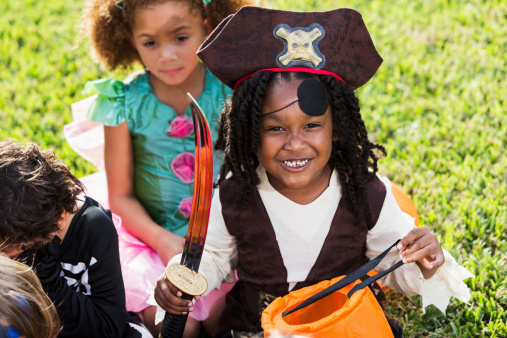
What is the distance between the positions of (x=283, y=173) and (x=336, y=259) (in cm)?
39

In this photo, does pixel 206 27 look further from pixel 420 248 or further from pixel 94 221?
pixel 420 248

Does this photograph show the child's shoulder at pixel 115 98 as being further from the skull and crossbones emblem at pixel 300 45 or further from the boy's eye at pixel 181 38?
the skull and crossbones emblem at pixel 300 45

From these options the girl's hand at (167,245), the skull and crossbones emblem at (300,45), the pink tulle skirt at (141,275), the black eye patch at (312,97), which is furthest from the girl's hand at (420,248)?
the girl's hand at (167,245)

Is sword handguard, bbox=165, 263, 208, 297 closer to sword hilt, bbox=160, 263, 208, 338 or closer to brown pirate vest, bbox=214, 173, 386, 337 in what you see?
sword hilt, bbox=160, 263, 208, 338

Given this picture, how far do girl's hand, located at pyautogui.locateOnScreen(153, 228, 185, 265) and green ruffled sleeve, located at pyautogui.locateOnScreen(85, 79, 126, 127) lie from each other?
547mm

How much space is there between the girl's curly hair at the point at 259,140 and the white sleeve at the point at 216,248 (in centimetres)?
11

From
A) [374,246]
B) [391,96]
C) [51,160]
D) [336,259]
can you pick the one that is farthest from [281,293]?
[391,96]

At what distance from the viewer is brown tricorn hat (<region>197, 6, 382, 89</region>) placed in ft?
6.33

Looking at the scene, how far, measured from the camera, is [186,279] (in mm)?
1945

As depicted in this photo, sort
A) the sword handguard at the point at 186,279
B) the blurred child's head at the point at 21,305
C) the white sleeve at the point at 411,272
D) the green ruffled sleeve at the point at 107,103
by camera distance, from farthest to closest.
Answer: the green ruffled sleeve at the point at 107,103 < the white sleeve at the point at 411,272 < the sword handguard at the point at 186,279 < the blurred child's head at the point at 21,305

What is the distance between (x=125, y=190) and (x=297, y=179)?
43.7 inches

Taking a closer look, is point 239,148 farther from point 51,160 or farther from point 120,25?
point 120,25

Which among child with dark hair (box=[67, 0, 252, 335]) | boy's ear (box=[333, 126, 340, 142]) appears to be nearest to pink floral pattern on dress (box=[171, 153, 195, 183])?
child with dark hair (box=[67, 0, 252, 335])

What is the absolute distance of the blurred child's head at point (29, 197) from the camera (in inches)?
75.3
